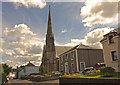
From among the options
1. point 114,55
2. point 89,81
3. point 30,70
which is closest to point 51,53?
point 30,70

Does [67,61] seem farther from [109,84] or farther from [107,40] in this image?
[109,84]

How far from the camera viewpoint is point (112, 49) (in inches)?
799

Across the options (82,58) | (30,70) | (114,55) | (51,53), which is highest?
(51,53)

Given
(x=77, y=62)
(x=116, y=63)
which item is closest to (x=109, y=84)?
(x=116, y=63)

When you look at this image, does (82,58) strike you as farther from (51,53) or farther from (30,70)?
(51,53)

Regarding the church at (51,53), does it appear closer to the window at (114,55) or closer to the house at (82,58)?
the house at (82,58)

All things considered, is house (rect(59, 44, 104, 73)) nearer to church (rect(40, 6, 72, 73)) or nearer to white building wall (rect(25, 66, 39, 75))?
white building wall (rect(25, 66, 39, 75))

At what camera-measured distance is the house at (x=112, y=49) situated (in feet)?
62.6

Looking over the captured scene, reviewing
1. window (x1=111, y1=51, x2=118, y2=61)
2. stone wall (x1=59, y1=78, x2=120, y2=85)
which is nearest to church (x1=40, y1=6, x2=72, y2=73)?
window (x1=111, y1=51, x2=118, y2=61)

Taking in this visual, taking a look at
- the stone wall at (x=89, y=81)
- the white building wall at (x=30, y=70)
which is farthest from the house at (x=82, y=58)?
the white building wall at (x=30, y=70)

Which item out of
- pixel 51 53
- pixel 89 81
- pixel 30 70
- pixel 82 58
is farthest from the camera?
pixel 51 53

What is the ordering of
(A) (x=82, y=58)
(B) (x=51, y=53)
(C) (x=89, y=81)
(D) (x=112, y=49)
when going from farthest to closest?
(B) (x=51, y=53) < (A) (x=82, y=58) < (D) (x=112, y=49) < (C) (x=89, y=81)

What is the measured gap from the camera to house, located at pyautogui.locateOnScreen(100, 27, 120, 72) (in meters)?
19.1

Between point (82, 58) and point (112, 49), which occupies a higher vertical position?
point (112, 49)
